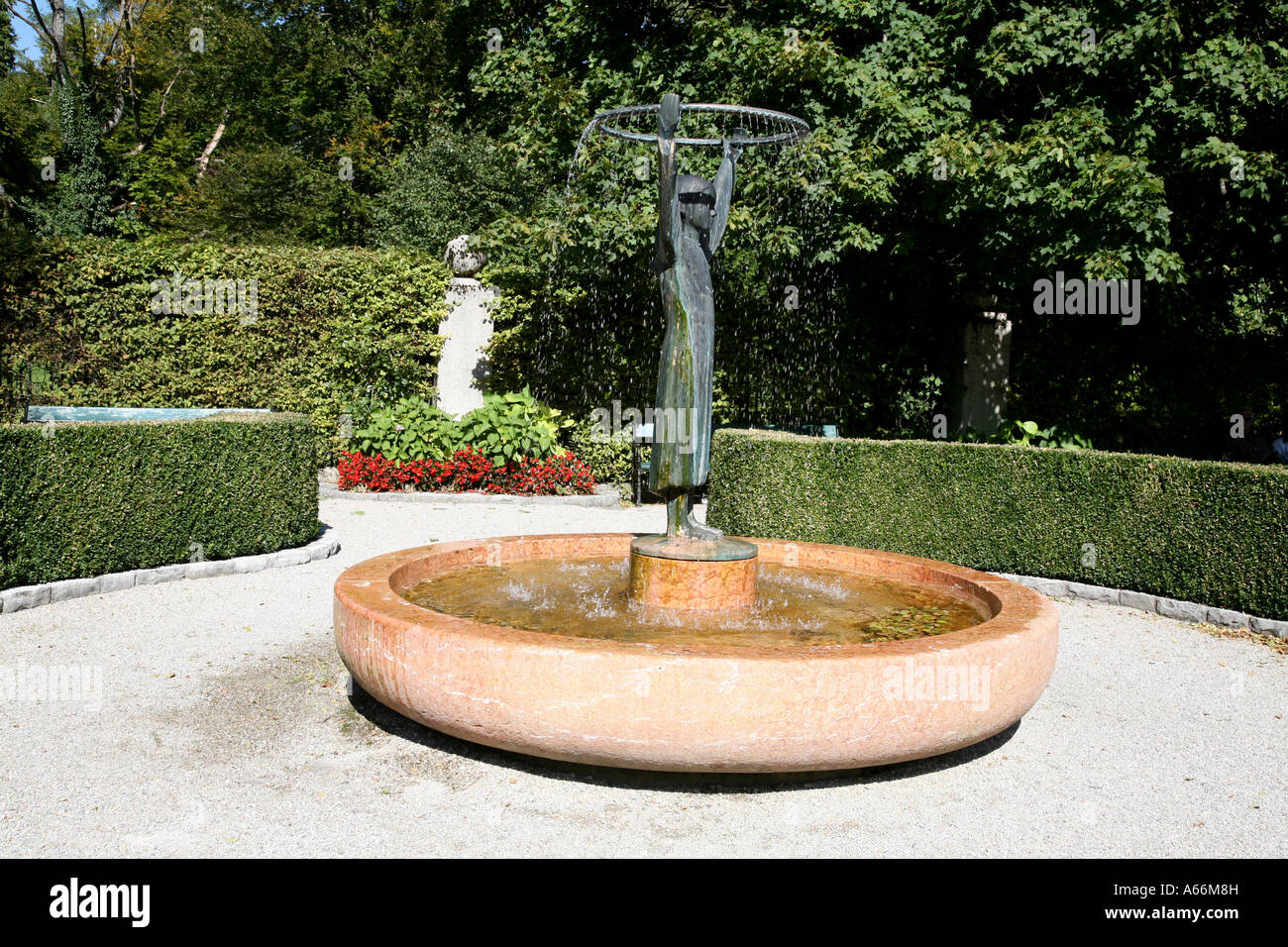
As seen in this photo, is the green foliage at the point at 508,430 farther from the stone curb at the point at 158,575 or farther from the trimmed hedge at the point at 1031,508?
the trimmed hedge at the point at 1031,508

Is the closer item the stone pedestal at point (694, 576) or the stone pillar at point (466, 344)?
the stone pedestal at point (694, 576)

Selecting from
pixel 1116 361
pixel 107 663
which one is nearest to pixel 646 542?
pixel 107 663

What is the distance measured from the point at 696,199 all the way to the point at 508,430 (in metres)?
8.47

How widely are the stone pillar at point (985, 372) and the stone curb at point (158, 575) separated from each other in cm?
980

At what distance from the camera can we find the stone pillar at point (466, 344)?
15.1 meters

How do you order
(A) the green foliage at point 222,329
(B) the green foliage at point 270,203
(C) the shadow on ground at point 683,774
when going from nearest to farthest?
(C) the shadow on ground at point 683,774 < (A) the green foliage at point 222,329 < (B) the green foliage at point 270,203

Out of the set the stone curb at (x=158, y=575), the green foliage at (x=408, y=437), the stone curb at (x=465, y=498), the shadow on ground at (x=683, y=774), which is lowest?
the shadow on ground at (x=683, y=774)

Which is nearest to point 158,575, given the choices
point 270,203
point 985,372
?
point 985,372

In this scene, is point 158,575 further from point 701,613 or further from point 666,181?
point 666,181

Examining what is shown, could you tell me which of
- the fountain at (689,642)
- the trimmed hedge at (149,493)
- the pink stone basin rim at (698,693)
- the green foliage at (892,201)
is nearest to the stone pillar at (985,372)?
the green foliage at (892,201)

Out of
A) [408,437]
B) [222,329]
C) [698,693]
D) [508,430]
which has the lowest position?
[698,693]

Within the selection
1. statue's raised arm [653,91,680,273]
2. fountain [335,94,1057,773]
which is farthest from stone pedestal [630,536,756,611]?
statue's raised arm [653,91,680,273]

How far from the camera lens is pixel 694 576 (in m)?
5.42
